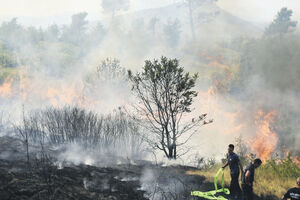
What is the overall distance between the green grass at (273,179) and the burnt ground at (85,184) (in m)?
2.19

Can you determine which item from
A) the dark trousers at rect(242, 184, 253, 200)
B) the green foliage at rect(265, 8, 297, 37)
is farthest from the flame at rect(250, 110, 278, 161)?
the green foliage at rect(265, 8, 297, 37)

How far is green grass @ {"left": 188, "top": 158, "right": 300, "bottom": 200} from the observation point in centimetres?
1076

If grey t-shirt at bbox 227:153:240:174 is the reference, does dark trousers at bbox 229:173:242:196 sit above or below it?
below

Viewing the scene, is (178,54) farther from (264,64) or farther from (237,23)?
(237,23)

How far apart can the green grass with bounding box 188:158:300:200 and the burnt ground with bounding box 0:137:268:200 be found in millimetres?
2192

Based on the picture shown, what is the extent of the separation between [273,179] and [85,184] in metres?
8.79

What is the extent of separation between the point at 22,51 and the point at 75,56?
13240mm

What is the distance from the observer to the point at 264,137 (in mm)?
37375

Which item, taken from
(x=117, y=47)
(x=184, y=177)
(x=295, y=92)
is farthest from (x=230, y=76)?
(x=184, y=177)

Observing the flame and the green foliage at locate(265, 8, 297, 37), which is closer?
the flame

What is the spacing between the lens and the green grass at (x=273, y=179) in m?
10.8

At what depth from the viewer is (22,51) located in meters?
68.1

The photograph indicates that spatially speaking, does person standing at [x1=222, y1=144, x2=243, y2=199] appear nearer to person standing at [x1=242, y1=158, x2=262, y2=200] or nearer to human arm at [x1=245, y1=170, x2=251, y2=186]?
person standing at [x1=242, y1=158, x2=262, y2=200]

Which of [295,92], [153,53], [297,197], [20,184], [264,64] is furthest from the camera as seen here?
[153,53]
